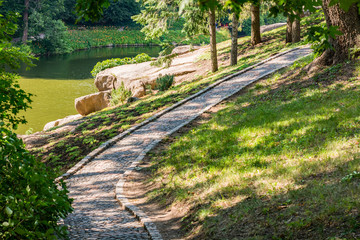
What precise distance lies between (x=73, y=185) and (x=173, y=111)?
530 centimetres

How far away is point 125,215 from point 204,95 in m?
7.81

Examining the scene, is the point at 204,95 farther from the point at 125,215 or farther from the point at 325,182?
the point at 325,182

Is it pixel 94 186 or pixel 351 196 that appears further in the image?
pixel 94 186

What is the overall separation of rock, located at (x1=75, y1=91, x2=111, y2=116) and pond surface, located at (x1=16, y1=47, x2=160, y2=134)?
2316mm

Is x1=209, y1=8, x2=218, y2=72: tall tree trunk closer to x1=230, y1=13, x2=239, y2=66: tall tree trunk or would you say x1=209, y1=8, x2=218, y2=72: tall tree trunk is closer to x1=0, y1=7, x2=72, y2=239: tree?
x1=230, y1=13, x2=239, y2=66: tall tree trunk

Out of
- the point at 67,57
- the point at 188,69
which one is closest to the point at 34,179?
the point at 188,69

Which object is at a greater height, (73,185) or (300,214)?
(300,214)

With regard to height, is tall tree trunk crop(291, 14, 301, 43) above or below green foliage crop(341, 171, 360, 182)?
above

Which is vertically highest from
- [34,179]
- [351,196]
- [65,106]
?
[34,179]

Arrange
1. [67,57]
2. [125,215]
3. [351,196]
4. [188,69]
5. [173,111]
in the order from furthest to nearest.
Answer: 1. [67,57]
2. [188,69]
3. [173,111]
4. [125,215]
5. [351,196]

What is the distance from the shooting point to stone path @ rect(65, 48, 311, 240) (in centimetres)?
604

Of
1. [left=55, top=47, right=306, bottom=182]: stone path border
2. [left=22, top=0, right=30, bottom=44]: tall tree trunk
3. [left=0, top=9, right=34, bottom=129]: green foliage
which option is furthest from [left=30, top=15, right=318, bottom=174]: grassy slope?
[left=22, top=0, right=30, bottom=44]: tall tree trunk

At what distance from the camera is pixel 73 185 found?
27.8 ft

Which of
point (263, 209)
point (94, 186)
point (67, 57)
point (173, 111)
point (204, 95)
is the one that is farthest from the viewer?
point (67, 57)
